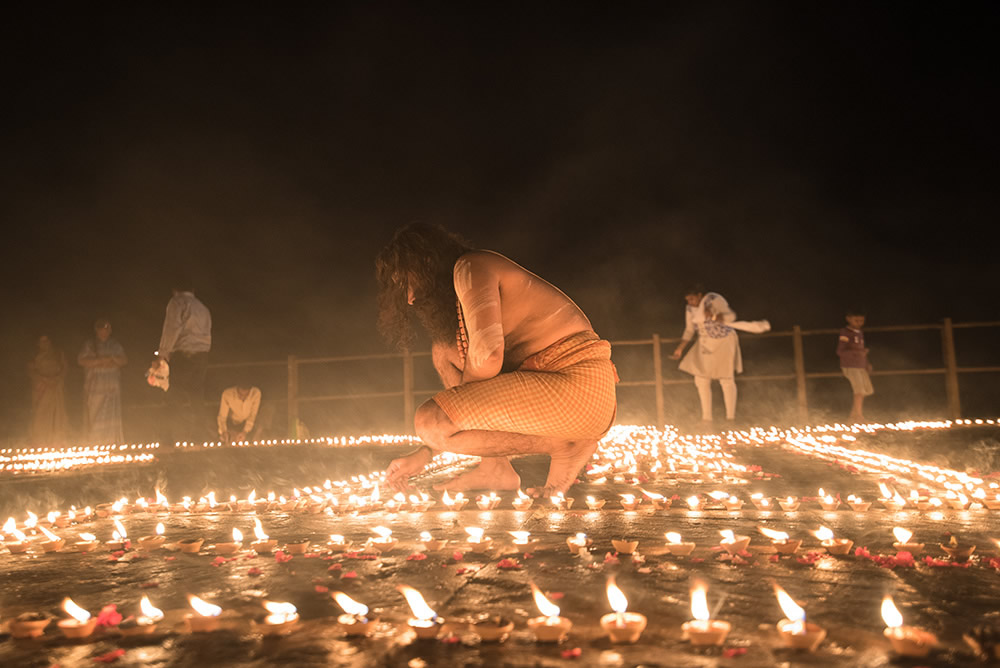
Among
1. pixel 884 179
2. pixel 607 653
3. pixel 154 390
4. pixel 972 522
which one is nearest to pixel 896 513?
pixel 972 522

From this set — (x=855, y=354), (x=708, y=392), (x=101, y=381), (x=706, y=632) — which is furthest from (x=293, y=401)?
(x=706, y=632)

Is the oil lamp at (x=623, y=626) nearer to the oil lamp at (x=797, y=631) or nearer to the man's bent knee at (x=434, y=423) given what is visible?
the oil lamp at (x=797, y=631)

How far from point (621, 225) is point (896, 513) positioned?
47.6 ft

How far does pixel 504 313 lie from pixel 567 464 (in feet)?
2.40

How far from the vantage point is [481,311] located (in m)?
2.91

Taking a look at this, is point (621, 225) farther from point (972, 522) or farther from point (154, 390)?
point (972, 522)

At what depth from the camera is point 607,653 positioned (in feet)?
4.13

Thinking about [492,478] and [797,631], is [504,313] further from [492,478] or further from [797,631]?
[797,631]

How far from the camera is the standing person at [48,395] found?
8.84m

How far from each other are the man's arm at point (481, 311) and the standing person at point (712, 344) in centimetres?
605

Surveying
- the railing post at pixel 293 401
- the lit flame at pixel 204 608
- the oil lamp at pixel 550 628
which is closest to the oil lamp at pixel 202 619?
the lit flame at pixel 204 608

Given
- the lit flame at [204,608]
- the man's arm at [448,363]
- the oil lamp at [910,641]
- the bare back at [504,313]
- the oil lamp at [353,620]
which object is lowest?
the oil lamp at [910,641]

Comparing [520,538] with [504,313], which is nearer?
[520,538]

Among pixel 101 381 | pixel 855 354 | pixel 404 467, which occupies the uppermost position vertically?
pixel 101 381
